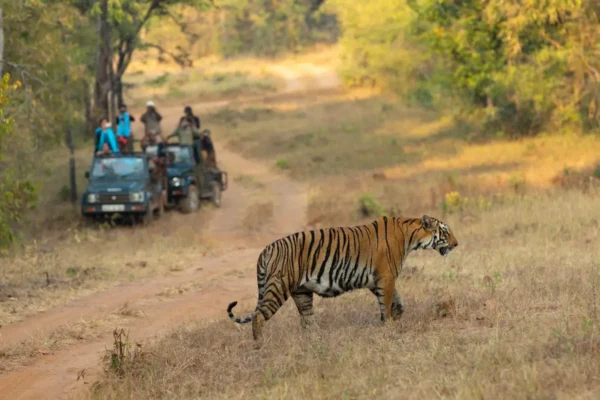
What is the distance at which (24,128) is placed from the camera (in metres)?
18.4

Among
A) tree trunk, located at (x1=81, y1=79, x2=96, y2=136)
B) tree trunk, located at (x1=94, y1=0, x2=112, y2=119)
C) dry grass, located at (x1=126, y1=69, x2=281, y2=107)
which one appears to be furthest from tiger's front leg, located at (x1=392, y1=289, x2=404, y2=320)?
dry grass, located at (x1=126, y1=69, x2=281, y2=107)

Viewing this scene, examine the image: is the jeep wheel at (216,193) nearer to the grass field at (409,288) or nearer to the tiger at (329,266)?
the grass field at (409,288)

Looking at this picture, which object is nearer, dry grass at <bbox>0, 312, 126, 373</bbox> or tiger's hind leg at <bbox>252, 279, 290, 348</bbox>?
tiger's hind leg at <bbox>252, 279, 290, 348</bbox>

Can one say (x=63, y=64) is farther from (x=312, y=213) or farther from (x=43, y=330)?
(x=43, y=330)

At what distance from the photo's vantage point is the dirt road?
8773 mm

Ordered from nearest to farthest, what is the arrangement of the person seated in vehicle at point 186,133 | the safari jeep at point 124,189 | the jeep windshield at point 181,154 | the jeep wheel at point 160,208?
the safari jeep at point 124,189, the jeep wheel at point 160,208, the jeep windshield at point 181,154, the person seated in vehicle at point 186,133

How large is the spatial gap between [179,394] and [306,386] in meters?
1.19

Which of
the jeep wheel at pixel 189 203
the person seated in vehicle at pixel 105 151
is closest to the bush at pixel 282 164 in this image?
the jeep wheel at pixel 189 203

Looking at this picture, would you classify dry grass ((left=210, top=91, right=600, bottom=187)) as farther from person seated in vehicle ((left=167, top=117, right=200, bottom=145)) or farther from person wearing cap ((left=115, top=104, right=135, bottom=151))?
person wearing cap ((left=115, top=104, right=135, bottom=151))

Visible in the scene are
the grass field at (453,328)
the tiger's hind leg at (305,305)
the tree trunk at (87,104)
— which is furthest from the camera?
the tree trunk at (87,104)

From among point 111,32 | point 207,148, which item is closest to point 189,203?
point 207,148

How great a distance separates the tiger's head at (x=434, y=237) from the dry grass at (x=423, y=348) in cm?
57

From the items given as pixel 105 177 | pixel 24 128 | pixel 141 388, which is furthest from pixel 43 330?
pixel 105 177

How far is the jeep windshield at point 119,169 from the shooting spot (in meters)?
20.4
